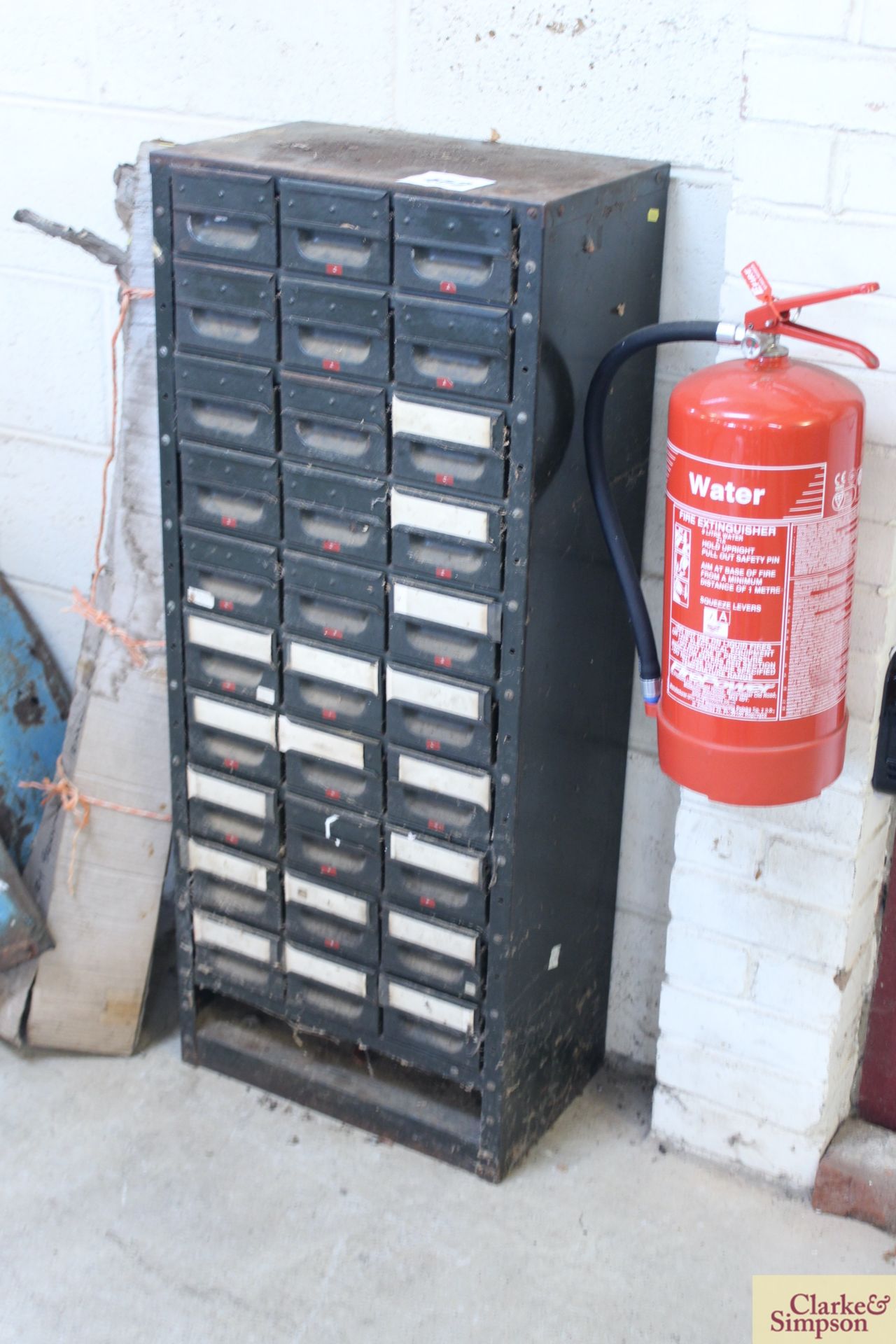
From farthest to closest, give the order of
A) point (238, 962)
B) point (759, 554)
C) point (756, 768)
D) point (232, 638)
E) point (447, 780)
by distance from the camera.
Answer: point (238, 962) < point (232, 638) < point (447, 780) < point (756, 768) < point (759, 554)

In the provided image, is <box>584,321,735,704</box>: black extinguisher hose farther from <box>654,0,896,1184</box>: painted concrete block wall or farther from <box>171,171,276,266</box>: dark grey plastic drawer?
<box>171,171,276,266</box>: dark grey plastic drawer

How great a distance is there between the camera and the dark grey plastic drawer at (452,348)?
1.61 meters

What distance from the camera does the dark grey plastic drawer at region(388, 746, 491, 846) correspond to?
1.84 m

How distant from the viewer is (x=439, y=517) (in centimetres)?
172

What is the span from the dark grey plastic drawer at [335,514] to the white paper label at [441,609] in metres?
0.05

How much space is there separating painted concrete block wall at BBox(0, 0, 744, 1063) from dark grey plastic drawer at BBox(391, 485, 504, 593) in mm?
346

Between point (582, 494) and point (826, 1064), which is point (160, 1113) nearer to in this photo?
point (826, 1064)

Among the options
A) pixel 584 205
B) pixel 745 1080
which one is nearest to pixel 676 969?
pixel 745 1080

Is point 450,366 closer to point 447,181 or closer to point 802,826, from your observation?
point 447,181

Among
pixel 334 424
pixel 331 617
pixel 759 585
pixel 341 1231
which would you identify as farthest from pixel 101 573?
pixel 759 585

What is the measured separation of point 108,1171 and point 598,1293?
691mm

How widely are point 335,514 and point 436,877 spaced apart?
49 cm

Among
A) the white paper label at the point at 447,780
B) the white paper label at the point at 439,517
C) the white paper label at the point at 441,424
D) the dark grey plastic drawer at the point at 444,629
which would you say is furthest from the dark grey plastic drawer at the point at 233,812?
the white paper label at the point at 441,424

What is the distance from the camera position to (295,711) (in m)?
1.95
